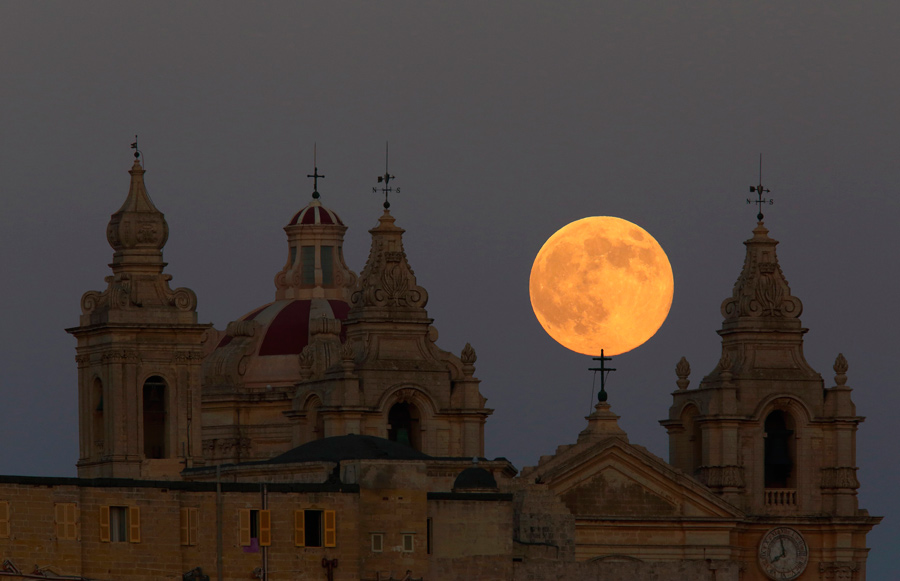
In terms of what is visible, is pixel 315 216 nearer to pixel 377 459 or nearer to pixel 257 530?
pixel 377 459

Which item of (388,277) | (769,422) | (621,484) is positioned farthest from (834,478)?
(388,277)

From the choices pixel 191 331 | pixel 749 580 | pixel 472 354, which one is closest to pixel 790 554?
pixel 749 580

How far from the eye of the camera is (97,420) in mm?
133375

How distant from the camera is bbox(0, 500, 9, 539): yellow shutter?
11406 centimetres

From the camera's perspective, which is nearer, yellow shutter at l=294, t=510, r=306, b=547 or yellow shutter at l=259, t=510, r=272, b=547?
yellow shutter at l=259, t=510, r=272, b=547

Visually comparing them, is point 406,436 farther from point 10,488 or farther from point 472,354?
point 10,488

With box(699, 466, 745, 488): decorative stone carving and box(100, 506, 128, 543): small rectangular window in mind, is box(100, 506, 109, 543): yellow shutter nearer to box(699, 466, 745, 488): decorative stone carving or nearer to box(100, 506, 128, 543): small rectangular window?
box(100, 506, 128, 543): small rectangular window

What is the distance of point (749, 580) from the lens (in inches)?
5659

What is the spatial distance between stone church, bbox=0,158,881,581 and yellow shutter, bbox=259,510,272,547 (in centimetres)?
4

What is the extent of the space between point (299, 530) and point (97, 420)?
58.3 feet

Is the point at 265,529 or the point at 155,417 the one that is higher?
the point at 155,417

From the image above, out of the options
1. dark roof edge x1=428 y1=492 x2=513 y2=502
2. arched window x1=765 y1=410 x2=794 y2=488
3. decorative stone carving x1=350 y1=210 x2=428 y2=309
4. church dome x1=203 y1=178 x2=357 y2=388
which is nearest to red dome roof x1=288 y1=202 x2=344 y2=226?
church dome x1=203 y1=178 x2=357 y2=388

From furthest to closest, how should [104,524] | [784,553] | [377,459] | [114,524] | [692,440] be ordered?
[692,440], [784,553], [377,459], [114,524], [104,524]

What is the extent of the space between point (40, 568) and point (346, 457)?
13701 millimetres
